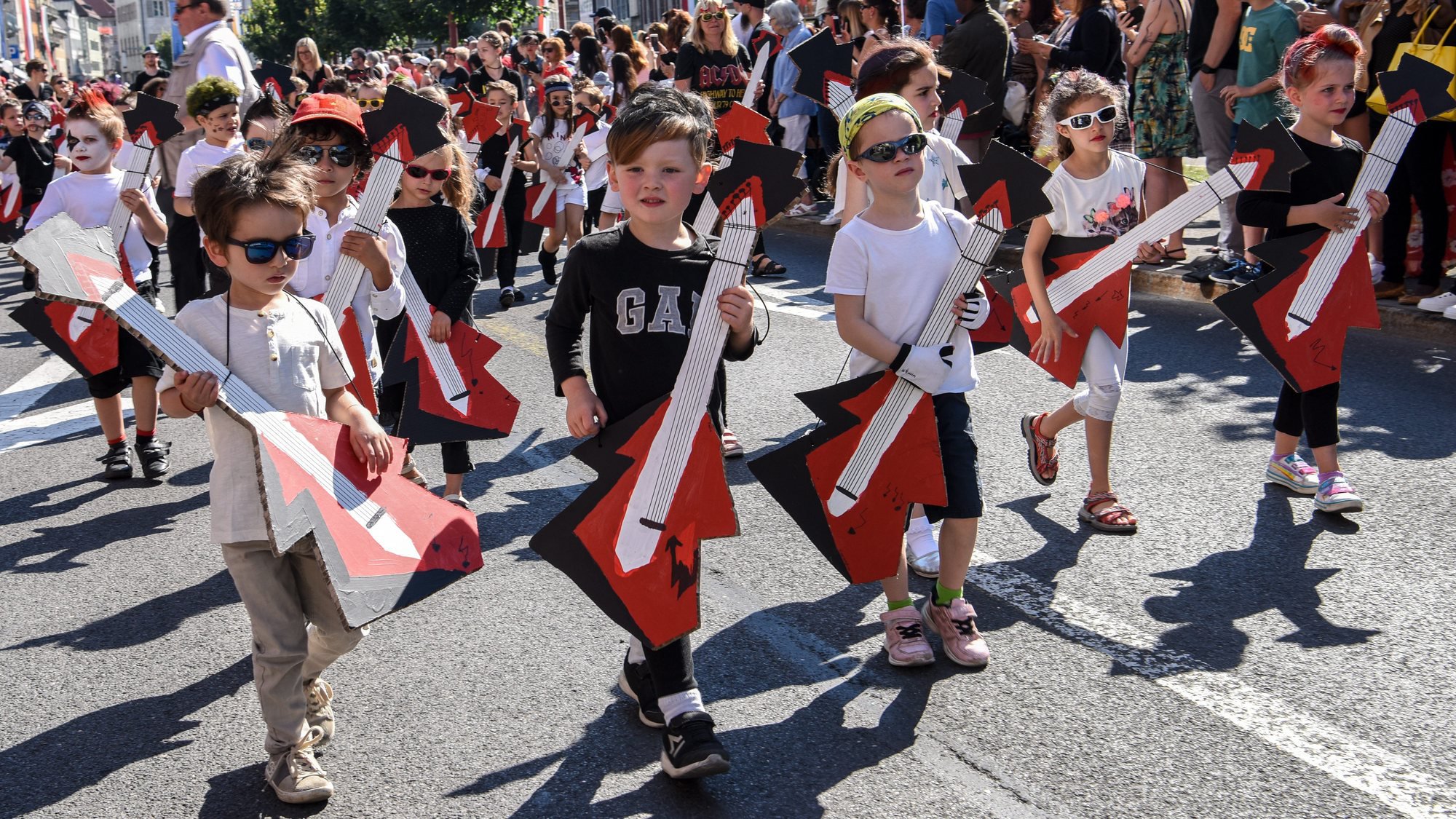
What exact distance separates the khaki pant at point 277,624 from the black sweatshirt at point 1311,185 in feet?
12.4

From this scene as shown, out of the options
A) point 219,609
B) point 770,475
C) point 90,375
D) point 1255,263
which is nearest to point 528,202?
point 90,375

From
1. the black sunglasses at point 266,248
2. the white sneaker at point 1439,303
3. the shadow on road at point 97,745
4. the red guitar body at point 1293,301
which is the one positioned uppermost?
the black sunglasses at point 266,248

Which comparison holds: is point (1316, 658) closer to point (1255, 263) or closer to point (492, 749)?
point (492, 749)

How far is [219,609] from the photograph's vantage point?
4.71 meters

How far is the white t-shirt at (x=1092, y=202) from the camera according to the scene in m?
5.05

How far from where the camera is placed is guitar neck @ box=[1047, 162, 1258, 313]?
4793mm

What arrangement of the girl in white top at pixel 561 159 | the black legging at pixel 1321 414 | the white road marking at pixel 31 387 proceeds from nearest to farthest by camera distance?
the black legging at pixel 1321 414 → the white road marking at pixel 31 387 → the girl in white top at pixel 561 159

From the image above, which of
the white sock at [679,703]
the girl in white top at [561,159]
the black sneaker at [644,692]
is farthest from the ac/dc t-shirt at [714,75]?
the white sock at [679,703]

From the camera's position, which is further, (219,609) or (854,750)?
(219,609)

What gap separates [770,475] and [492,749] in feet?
3.56

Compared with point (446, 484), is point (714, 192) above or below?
above

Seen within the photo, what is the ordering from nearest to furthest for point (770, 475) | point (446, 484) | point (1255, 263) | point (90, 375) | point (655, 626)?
point (655, 626) < point (770, 475) < point (446, 484) < point (90, 375) < point (1255, 263)

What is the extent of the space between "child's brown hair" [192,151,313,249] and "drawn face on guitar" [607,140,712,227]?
2.77ft

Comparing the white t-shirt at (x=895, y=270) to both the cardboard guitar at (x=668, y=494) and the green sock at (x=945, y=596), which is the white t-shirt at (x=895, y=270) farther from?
the green sock at (x=945, y=596)
